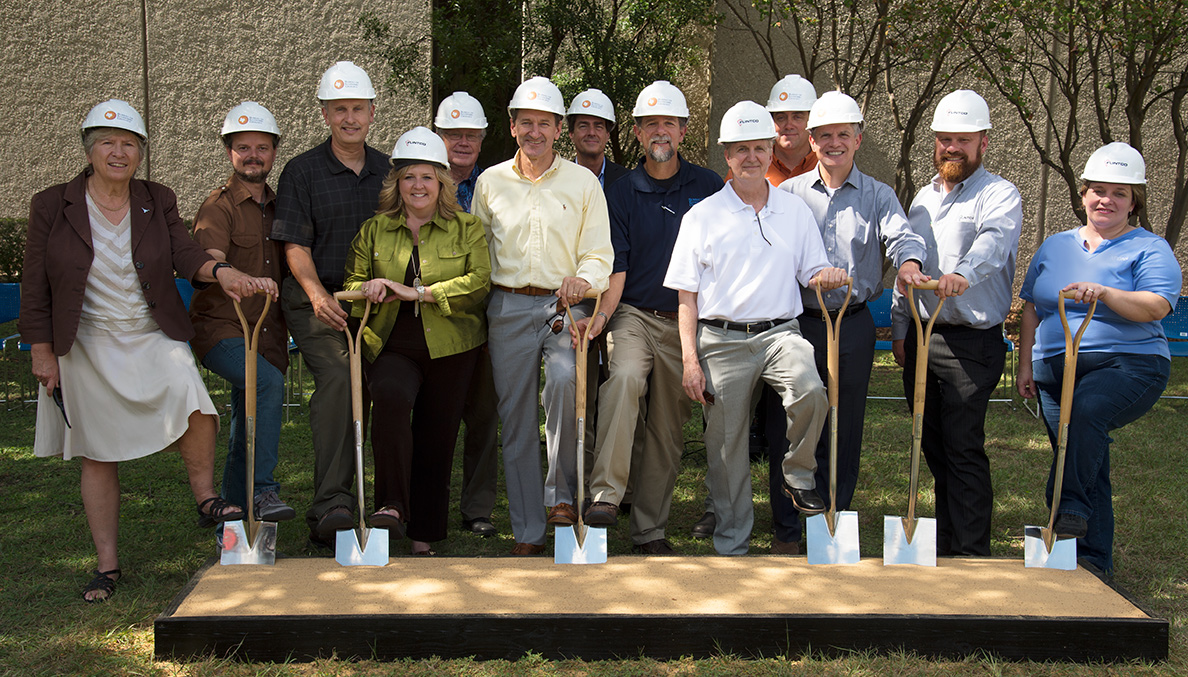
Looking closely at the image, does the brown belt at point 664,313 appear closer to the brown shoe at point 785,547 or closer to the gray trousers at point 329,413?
the brown shoe at point 785,547

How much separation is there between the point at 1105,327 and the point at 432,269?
3.11 meters

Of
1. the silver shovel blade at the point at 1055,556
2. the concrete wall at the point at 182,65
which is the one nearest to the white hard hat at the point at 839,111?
the silver shovel blade at the point at 1055,556

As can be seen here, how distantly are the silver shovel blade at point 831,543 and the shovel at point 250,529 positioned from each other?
2.37 meters

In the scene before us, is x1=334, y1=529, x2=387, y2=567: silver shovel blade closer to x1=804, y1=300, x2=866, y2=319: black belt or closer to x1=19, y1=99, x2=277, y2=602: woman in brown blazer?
x1=19, y1=99, x2=277, y2=602: woman in brown blazer

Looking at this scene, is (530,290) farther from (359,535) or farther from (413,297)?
(359,535)

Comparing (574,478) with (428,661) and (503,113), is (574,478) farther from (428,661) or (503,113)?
(503,113)

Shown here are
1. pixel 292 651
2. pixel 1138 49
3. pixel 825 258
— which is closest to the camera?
pixel 292 651

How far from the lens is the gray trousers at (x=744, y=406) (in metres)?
4.53

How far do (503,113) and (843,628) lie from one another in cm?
779

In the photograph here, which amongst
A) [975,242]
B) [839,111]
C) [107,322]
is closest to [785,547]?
[975,242]

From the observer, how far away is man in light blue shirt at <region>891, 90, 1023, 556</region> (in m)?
4.65

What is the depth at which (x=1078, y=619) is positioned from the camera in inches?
150

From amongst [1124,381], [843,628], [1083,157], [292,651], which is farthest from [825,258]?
[1083,157]

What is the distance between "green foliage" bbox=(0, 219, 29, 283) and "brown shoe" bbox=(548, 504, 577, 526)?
9208 millimetres
